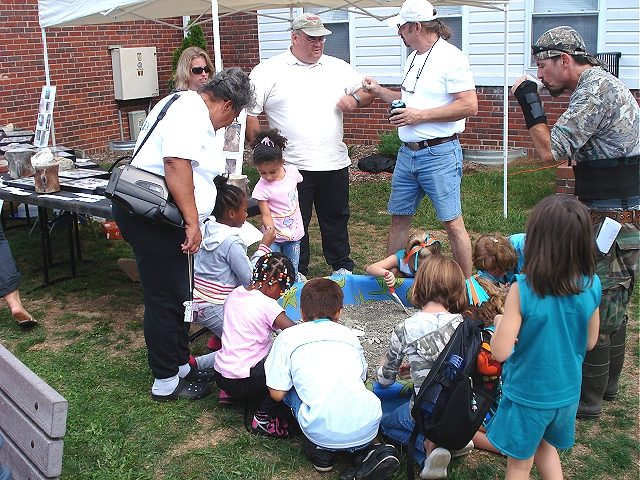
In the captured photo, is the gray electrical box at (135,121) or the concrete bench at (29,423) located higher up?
the gray electrical box at (135,121)

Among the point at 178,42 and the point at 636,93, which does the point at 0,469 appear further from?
the point at 178,42

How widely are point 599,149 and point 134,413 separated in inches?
104

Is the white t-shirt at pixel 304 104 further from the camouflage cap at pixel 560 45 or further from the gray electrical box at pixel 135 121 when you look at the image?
the gray electrical box at pixel 135 121

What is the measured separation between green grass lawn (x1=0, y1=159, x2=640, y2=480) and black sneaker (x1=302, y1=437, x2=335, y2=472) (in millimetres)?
39

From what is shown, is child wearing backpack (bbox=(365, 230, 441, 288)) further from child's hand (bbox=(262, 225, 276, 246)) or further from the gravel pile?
child's hand (bbox=(262, 225, 276, 246))

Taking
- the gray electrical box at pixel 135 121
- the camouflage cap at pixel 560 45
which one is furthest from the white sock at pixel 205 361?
the gray electrical box at pixel 135 121

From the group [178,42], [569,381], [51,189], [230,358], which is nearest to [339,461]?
[230,358]

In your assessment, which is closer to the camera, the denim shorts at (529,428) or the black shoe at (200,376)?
the denim shorts at (529,428)

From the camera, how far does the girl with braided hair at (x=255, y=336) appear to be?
359 centimetres

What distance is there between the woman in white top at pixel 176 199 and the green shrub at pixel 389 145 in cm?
642

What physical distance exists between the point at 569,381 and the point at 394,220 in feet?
8.40

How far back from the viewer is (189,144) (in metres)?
3.40

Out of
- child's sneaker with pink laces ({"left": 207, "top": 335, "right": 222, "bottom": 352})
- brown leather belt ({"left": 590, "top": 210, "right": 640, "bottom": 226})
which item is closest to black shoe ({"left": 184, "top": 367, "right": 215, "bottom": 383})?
child's sneaker with pink laces ({"left": 207, "top": 335, "right": 222, "bottom": 352})

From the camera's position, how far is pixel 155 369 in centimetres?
390
